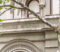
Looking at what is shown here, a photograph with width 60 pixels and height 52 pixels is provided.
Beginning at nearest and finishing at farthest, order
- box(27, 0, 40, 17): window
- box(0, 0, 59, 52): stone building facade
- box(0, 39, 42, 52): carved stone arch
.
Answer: box(0, 0, 59, 52): stone building facade, box(0, 39, 42, 52): carved stone arch, box(27, 0, 40, 17): window

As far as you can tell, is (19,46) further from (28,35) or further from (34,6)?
(34,6)

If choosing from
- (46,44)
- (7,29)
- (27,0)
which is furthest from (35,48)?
(27,0)

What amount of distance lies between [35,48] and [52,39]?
982 mm

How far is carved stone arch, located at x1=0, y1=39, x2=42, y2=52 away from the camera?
16.0 m

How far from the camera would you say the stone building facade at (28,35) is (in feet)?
51.6

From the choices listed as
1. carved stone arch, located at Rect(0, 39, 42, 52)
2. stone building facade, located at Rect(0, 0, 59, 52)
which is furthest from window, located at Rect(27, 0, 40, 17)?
carved stone arch, located at Rect(0, 39, 42, 52)

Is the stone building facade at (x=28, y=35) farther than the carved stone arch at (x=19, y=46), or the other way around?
the carved stone arch at (x=19, y=46)

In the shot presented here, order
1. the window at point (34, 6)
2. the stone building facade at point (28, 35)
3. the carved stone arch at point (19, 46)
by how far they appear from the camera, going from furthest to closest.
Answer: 1. the window at point (34, 6)
2. the carved stone arch at point (19, 46)
3. the stone building facade at point (28, 35)

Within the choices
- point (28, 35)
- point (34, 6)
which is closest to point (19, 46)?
point (28, 35)

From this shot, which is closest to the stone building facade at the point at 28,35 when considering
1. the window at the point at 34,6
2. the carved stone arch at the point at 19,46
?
the carved stone arch at the point at 19,46

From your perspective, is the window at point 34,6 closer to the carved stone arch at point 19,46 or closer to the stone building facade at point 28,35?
the stone building facade at point 28,35

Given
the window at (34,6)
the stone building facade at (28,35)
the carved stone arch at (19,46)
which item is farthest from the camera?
the window at (34,6)

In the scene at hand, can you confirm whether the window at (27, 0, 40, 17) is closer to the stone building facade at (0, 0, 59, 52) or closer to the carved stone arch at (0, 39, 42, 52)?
the stone building facade at (0, 0, 59, 52)

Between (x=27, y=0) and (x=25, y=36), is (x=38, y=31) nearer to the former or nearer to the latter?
(x=25, y=36)
